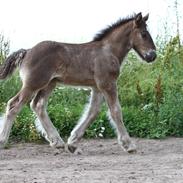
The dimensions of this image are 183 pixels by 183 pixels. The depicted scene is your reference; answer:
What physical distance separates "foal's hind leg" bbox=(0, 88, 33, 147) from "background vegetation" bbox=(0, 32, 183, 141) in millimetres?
840

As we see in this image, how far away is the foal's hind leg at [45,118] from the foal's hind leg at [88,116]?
294 mm

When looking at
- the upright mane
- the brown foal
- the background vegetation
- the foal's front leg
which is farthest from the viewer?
the background vegetation

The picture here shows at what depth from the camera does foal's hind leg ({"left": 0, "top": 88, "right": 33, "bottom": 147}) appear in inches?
360

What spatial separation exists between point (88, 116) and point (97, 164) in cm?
179

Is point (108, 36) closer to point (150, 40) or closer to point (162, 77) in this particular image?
point (150, 40)

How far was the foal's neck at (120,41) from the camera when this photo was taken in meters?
9.91

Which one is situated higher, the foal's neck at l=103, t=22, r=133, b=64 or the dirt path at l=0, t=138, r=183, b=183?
the foal's neck at l=103, t=22, r=133, b=64

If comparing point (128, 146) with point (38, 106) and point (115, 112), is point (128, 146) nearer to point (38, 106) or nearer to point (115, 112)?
point (115, 112)

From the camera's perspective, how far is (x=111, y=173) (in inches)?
297

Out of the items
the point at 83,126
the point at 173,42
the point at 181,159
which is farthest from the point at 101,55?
the point at 173,42

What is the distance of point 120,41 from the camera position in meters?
9.98

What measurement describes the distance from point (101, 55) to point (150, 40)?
2.75 feet

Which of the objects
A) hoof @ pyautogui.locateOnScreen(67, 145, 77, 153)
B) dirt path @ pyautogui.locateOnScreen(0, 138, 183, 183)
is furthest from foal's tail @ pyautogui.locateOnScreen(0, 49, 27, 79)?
hoof @ pyautogui.locateOnScreen(67, 145, 77, 153)

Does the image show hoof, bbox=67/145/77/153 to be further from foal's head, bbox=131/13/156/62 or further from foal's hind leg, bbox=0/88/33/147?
foal's head, bbox=131/13/156/62
